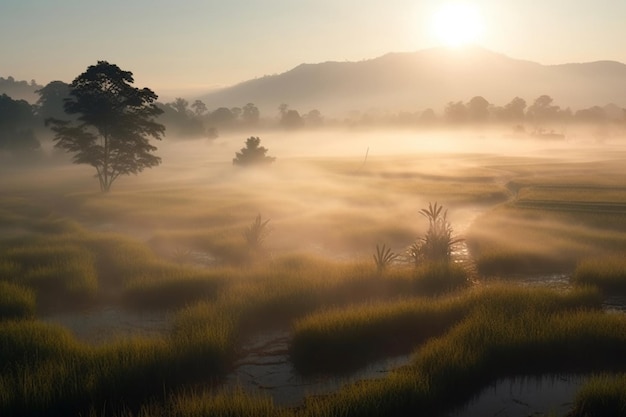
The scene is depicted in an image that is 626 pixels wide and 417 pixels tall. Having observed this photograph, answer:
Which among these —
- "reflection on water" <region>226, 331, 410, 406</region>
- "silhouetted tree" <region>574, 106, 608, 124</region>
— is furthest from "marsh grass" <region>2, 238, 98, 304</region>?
"silhouetted tree" <region>574, 106, 608, 124</region>

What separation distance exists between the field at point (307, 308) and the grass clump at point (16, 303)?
2.0 inches

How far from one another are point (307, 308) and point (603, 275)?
30.0ft

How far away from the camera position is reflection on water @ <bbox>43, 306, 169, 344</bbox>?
12.7 meters

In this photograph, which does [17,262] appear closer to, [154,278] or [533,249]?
[154,278]

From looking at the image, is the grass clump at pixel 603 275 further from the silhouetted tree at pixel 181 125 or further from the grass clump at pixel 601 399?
the silhouetted tree at pixel 181 125

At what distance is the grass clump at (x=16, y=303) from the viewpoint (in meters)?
13.6

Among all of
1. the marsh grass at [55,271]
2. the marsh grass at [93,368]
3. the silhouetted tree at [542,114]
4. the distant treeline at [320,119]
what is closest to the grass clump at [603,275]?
the marsh grass at [93,368]

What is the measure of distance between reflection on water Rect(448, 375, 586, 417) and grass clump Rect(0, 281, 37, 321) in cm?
1066

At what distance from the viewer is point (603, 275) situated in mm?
15859

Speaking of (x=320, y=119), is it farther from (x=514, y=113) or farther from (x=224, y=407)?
(x=224, y=407)

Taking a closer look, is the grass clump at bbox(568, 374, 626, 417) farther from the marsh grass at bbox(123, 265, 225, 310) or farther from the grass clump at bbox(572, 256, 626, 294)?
the marsh grass at bbox(123, 265, 225, 310)

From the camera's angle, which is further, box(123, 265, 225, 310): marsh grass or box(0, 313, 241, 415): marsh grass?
box(123, 265, 225, 310): marsh grass

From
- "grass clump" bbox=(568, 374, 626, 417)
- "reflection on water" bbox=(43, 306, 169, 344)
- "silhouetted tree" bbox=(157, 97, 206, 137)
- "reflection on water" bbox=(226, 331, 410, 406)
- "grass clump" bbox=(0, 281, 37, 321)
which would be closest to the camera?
"grass clump" bbox=(568, 374, 626, 417)

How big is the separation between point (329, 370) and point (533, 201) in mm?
27640
